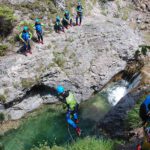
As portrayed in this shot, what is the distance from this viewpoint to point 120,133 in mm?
11398

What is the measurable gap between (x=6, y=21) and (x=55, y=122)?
752cm

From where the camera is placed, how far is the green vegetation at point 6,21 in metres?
18.1

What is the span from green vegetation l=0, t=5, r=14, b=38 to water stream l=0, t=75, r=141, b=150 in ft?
18.5

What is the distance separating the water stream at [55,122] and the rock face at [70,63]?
606 millimetres

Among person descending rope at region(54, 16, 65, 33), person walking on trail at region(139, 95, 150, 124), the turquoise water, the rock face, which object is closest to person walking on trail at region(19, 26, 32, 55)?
the rock face

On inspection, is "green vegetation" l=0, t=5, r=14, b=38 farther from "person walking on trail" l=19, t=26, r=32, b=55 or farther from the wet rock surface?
the wet rock surface

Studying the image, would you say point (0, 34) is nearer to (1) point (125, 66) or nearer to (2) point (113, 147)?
(1) point (125, 66)

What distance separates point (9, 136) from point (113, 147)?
6.98m

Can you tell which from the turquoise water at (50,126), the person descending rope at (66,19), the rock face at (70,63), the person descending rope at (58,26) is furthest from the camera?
the person descending rope at (66,19)

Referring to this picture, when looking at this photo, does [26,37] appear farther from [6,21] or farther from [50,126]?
[50,126]

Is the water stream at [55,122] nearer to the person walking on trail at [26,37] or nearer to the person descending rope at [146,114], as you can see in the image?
the person walking on trail at [26,37]

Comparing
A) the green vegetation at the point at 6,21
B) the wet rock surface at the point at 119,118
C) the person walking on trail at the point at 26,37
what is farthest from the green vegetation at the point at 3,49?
the wet rock surface at the point at 119,118

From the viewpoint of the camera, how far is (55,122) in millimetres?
15203

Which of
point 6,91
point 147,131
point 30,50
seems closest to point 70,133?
point 6,91
